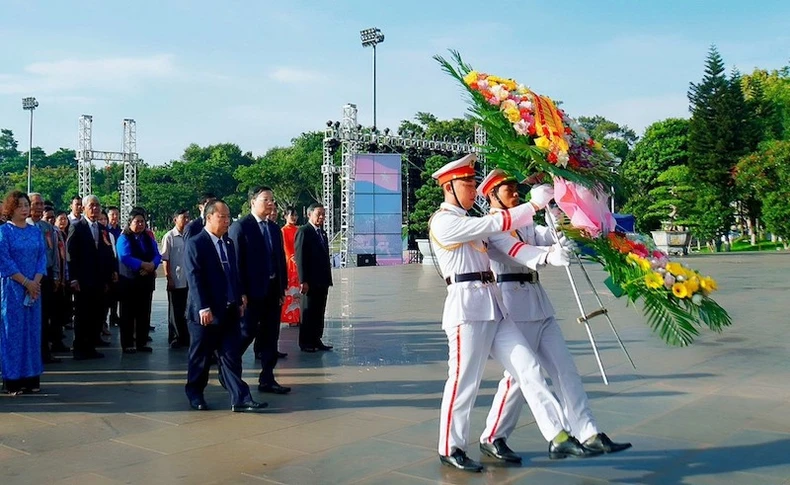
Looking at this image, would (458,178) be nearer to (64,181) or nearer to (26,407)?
(26,407)

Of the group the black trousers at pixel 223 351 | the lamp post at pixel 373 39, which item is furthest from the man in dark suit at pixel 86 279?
the lamp post at pixel 373 39

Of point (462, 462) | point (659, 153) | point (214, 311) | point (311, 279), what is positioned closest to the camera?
point (462, 462)

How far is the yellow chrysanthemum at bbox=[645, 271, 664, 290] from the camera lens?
3982 mm

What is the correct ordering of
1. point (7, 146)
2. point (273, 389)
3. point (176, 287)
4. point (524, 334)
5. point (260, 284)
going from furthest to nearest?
point (7, 146), point (176, 287), point (273, 389), point (260, 284), point (524, 334)

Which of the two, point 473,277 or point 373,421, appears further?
point 373,421

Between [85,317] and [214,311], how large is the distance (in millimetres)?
3029

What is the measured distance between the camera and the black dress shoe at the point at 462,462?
13.3 ft

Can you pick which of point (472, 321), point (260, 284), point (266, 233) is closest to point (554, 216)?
point (472, 321)

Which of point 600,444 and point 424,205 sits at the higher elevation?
point 424,205

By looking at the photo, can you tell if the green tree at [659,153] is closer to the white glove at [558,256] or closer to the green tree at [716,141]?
the green tree at [716,141]

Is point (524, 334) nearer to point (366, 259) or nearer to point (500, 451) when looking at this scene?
point (500, 451)

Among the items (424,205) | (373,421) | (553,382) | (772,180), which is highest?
(772,180)

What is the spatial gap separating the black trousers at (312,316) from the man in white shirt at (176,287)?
136 centimetres

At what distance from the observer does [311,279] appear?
8164 millimetres
